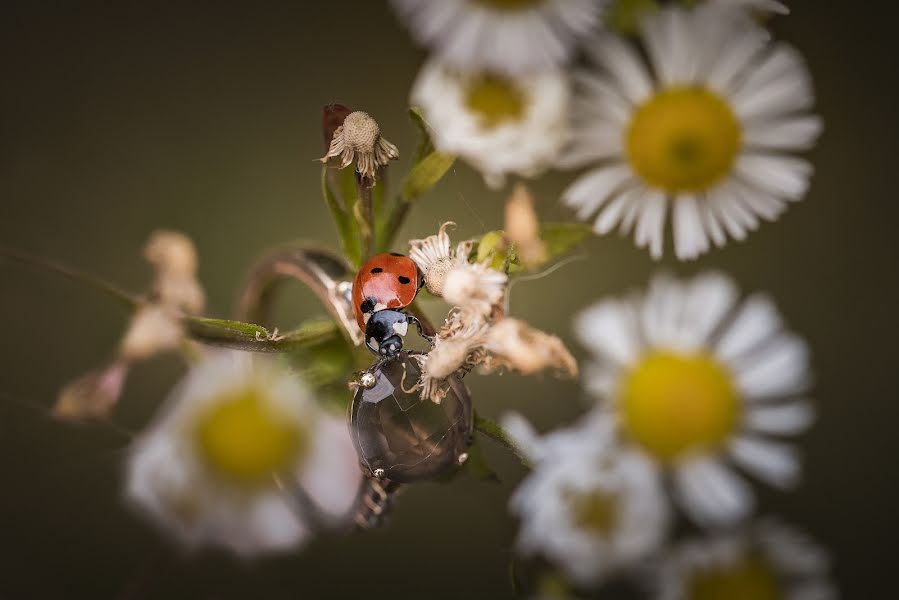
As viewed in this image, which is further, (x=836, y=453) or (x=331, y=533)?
(x=836, y=453)

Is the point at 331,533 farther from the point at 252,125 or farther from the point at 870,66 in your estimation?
the point at 870,66

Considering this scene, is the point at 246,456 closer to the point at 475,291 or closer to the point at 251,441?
the point at 251,441

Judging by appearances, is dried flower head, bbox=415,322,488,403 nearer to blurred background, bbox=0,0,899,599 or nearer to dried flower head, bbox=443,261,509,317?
dried flower head, bbox=443,261,509,317

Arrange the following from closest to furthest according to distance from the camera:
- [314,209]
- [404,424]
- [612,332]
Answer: [404,424] < [612,332] < [314,209]

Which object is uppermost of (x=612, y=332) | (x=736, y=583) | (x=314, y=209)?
(x=314, y=209)

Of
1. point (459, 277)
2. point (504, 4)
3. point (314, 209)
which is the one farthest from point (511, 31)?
point (314, 209)

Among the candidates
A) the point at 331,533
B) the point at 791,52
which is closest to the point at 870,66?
the point at 791,52
